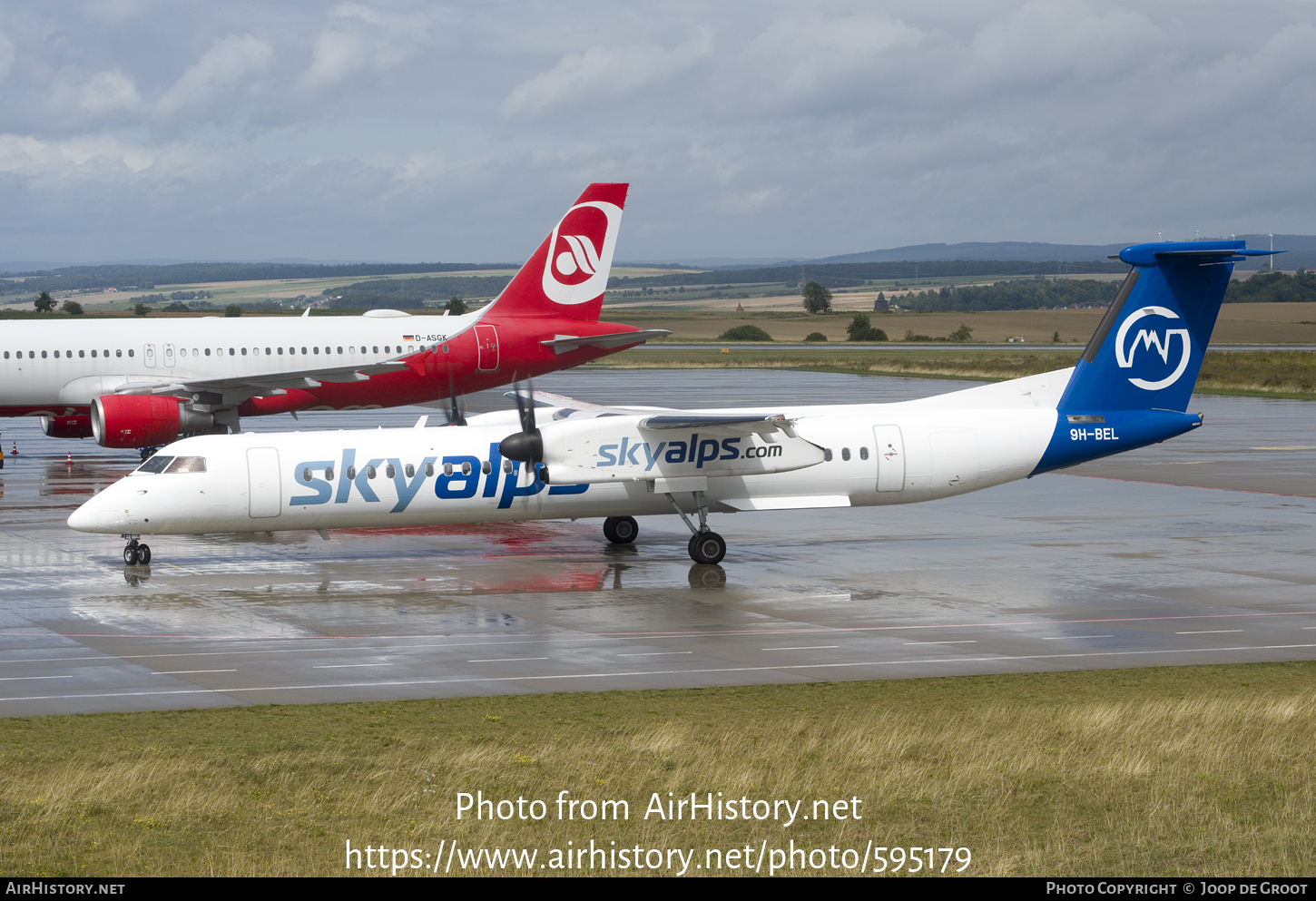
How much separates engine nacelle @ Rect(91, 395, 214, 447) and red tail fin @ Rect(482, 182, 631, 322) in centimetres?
1155

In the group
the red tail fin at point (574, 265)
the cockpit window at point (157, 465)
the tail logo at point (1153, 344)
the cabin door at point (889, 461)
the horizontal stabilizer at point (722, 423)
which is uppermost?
the red tail fin at point (574, 265)

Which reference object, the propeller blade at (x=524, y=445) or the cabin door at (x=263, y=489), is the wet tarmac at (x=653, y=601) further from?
the propeller blade at (x=524, y=445)

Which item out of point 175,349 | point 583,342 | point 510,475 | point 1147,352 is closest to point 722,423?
point 510,475

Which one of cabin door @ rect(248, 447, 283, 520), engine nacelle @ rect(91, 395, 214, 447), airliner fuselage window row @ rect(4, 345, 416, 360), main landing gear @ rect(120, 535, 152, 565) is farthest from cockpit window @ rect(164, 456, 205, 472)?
airliner fuselage window row @ rect(4, 345, 416, 360)

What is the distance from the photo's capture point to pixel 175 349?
1879 inches

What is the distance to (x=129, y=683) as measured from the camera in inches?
789

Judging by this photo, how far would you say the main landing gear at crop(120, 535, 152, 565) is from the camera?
97.2 feet

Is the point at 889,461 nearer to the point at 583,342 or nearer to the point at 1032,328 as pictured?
the point at 583,342

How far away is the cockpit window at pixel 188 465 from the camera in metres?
28.9

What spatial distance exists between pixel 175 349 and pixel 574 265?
45.6 ft

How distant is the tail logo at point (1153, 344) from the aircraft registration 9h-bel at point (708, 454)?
0.04 m

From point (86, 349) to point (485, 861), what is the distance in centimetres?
3934

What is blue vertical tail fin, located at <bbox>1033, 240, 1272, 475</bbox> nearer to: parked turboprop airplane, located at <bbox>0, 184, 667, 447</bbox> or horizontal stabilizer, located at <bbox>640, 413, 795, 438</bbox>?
horizontal stabilizer, located at <bbox>640, 413, 795, 438</bbox>

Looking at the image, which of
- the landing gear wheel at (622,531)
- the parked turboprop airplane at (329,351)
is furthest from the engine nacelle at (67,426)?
the landing gear wheel at (622,531)
